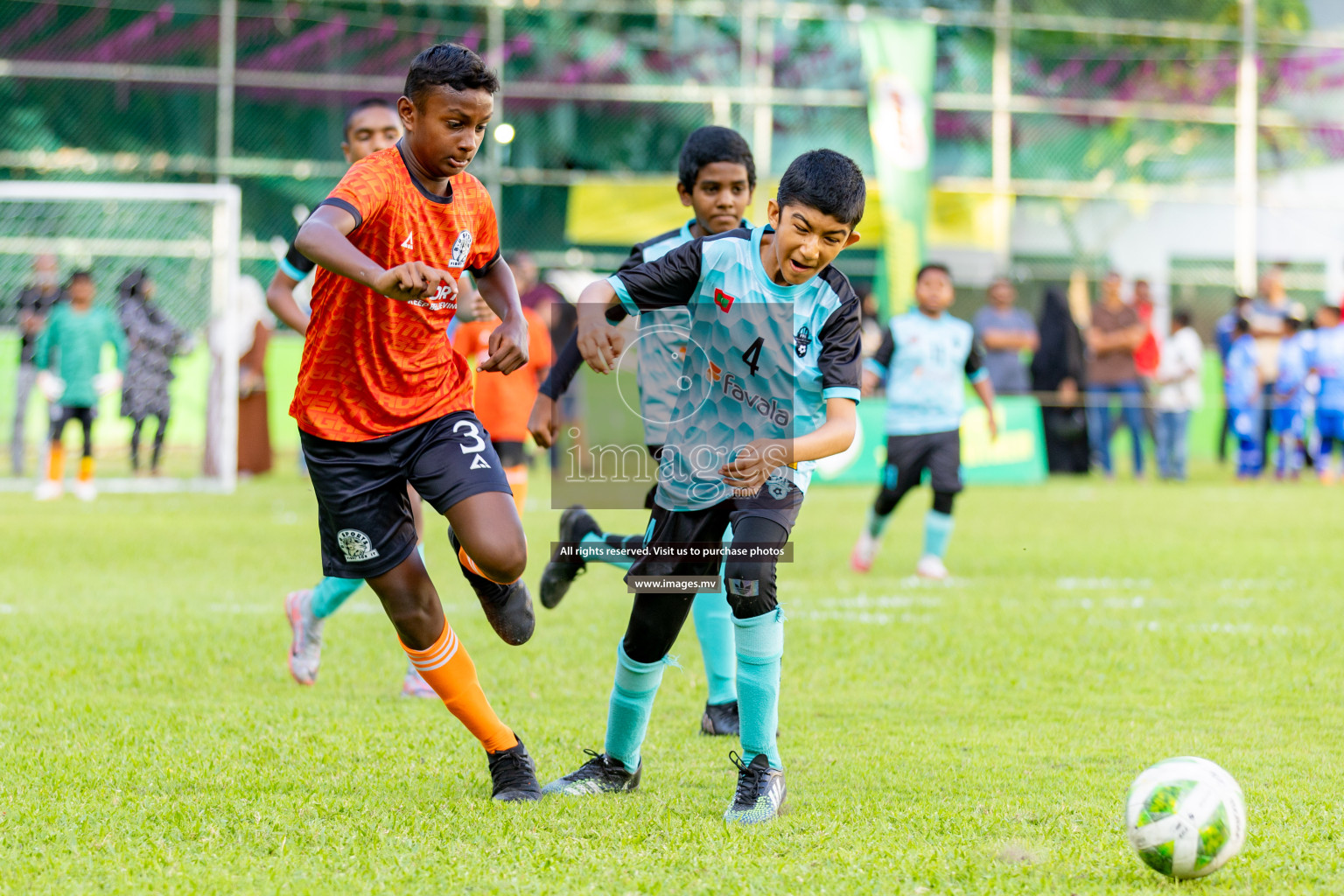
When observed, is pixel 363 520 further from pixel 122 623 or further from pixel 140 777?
pixel 122 623

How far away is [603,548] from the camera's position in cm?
527

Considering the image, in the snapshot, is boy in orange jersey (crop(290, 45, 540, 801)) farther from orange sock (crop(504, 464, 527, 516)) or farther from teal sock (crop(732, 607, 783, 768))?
orange sock (crop(504, 464, 527, 516))

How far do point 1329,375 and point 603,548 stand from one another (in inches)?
586

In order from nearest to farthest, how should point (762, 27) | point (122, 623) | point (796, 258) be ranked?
point (796, 258) < point (122, 623) < point (762, 27)

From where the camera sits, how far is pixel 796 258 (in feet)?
12.6

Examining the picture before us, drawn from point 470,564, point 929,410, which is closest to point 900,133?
point 929,410

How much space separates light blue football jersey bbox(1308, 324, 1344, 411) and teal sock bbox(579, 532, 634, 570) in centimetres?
1462

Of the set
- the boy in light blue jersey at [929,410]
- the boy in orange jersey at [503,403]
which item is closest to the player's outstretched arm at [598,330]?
the boy in orange jersey at [503,403]

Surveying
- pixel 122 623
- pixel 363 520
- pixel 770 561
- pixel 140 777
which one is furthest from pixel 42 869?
pixel 122 623

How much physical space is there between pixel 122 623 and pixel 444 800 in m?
Answer: 3.62

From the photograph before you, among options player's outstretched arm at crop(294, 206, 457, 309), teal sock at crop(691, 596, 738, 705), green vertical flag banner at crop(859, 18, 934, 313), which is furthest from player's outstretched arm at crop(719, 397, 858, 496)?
green vertical flag banner at crop(859, 18, 934, 313)

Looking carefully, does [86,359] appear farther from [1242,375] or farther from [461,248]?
[1242,375]

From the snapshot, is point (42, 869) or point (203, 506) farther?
point (203, 506)

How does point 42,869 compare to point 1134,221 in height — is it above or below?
below
